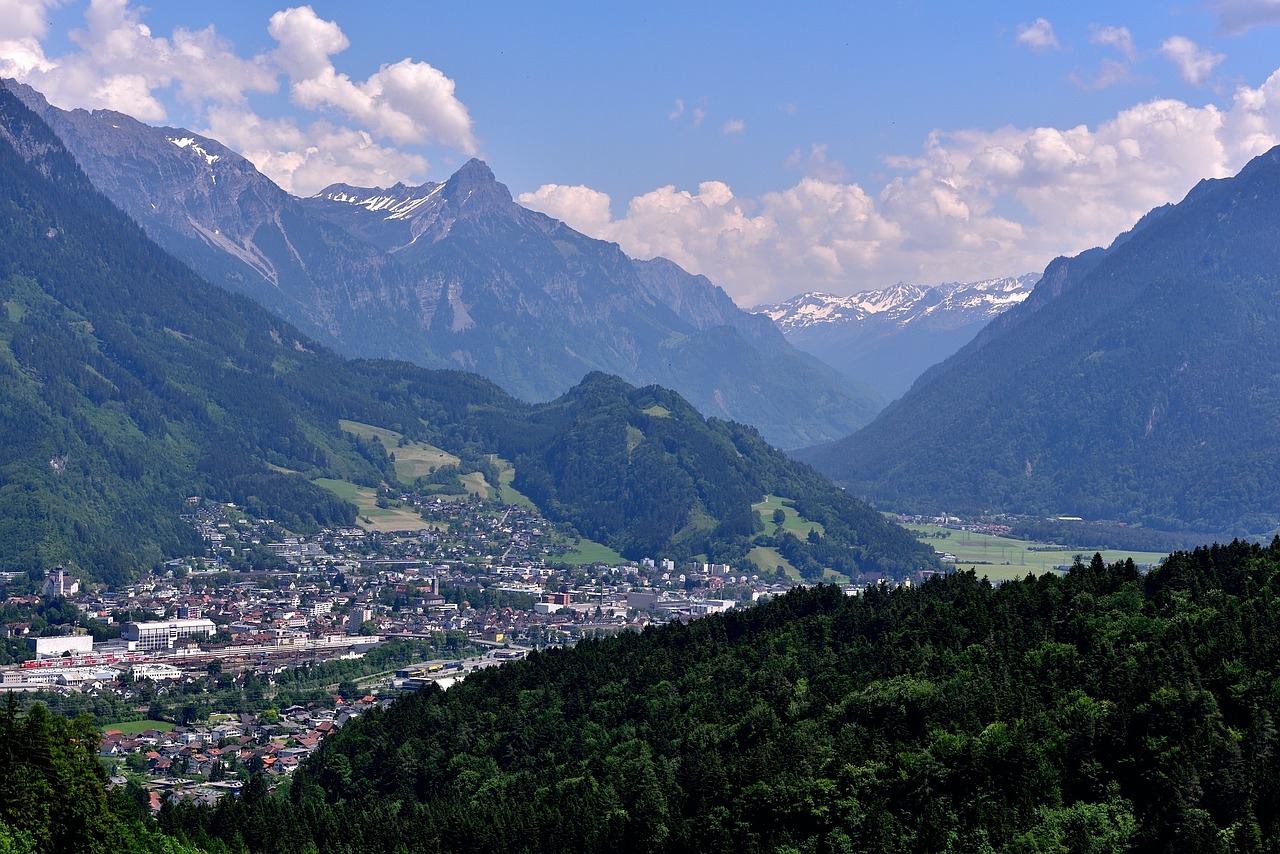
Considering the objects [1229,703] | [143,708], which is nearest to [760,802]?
[1229,703]

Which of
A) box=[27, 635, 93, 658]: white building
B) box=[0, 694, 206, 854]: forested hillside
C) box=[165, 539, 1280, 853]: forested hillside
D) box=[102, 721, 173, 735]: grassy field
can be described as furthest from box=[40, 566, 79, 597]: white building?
box=[0, 694, 206, 854]: forested hillside

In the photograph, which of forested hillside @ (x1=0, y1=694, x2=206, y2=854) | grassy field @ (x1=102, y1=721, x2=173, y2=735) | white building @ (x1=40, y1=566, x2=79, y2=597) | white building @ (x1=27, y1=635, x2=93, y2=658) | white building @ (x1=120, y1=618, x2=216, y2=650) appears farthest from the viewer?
white building @ (x1=40, y1=566, x2=79, y2=597)

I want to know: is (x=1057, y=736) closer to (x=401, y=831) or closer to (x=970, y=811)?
(x=970, y=811)

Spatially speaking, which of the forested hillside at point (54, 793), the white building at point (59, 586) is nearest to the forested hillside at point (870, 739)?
the forested hillside at point (54, 793)

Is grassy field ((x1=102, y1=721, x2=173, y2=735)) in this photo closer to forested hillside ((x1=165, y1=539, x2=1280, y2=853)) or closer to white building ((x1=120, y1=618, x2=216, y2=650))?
forested hillside ((x1=165, y1=539, x2=1280, y2=853))

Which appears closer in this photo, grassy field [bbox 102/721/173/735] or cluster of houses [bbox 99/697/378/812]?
cluster of houses [bbox 99/697/378/812]

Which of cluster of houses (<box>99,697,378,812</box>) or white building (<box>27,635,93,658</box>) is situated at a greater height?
white building (<box>27,635,93,658</box>)
